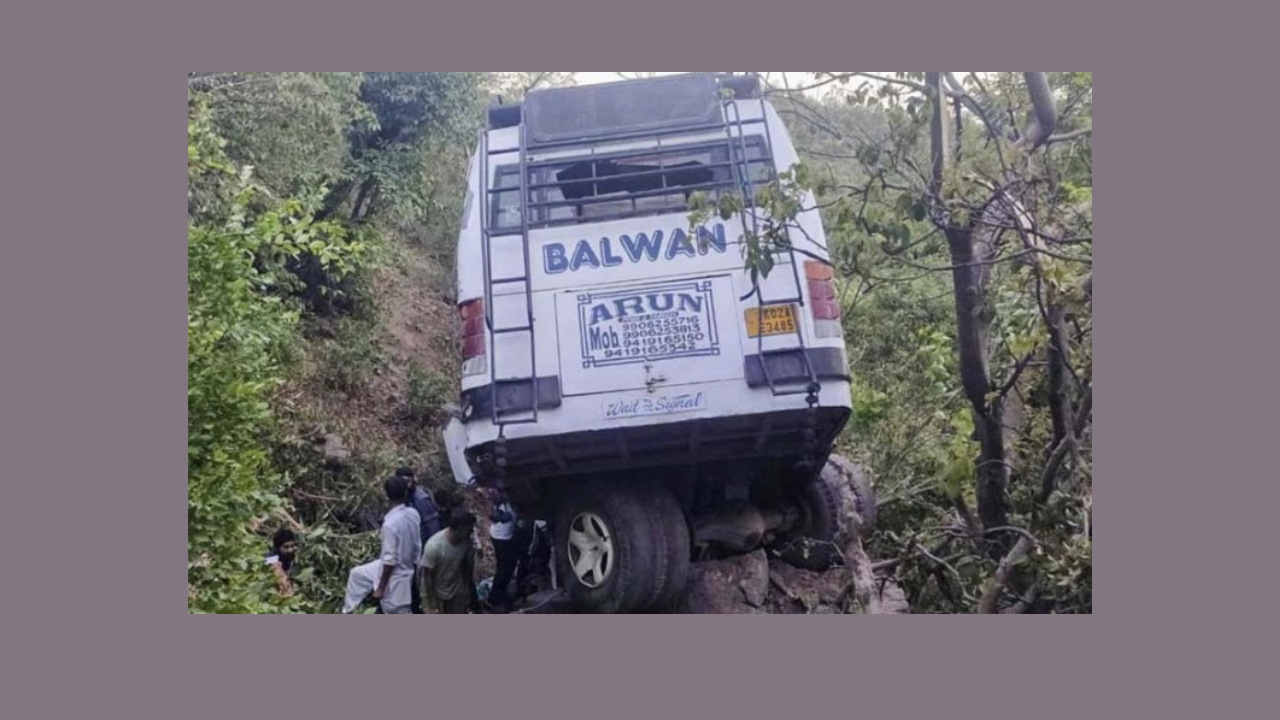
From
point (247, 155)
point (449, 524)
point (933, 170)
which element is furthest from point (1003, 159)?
point (247, 155)

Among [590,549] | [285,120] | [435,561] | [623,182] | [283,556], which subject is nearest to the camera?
[590,549]

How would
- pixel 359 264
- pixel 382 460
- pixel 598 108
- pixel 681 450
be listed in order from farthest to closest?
pixel 359 264 < pixel 382 460 < pixel 598 108 < pixel 681 450

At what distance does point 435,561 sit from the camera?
5465 millimetres

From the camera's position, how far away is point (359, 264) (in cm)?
716

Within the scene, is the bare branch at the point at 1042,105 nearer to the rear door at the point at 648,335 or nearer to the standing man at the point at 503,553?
the rear door at the point at 648,335

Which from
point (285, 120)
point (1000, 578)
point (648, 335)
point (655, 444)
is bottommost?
point (1000, 578)

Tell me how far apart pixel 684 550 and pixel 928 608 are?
1268 millimetres

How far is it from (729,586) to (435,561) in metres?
1.24

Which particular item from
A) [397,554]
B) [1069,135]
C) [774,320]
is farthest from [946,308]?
[397,554]

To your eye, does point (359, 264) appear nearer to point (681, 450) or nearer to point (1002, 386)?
point (681, 450)

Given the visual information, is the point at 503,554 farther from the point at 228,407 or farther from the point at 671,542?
the point at 228,407

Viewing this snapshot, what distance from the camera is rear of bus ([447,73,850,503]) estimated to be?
481 cm

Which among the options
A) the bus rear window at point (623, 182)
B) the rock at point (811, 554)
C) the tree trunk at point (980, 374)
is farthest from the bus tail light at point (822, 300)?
the rock at point (811, 554)

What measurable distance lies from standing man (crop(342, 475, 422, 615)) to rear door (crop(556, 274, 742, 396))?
1168 mm
